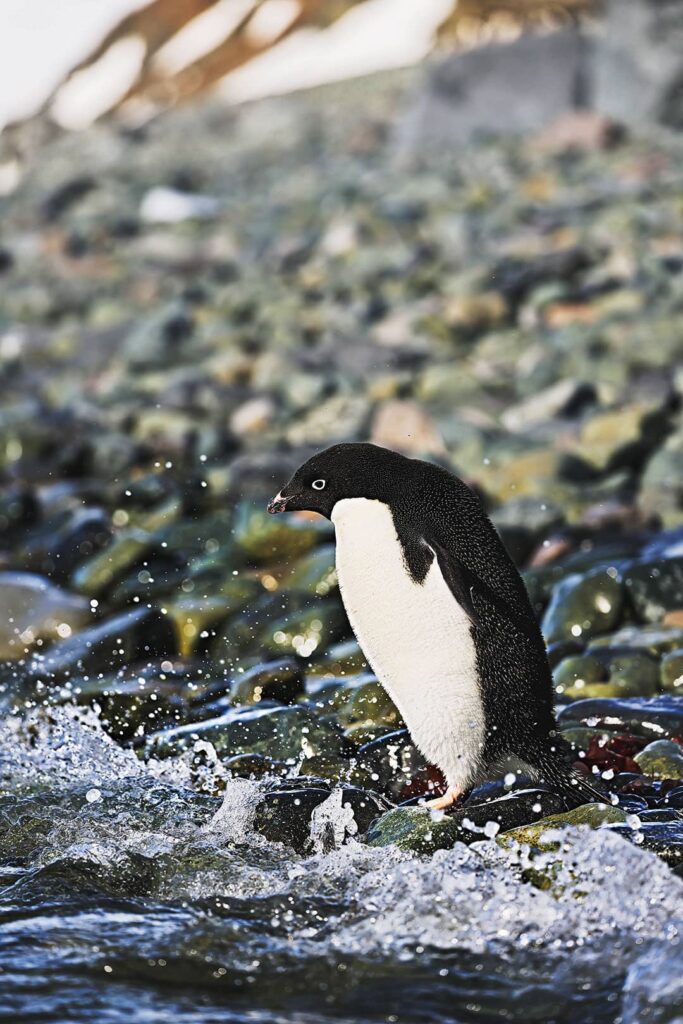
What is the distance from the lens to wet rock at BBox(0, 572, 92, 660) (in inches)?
205

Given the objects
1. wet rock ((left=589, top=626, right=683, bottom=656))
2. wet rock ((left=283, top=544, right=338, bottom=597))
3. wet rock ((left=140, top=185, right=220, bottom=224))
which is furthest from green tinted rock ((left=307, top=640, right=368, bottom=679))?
wet rock ((left=140, top=185, right=220, bottom=224))

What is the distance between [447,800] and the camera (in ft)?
11.3

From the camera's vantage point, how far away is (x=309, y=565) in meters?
5.37

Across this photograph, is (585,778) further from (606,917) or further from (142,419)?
(142,419)

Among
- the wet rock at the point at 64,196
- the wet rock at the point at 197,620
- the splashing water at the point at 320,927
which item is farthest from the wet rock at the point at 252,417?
the wet rock at the point at 64,196

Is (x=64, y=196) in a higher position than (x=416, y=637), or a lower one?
lower

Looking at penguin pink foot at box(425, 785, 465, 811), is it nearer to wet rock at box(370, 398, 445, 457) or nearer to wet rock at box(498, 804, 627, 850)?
wet rock at box(498, 804, 627, 850)

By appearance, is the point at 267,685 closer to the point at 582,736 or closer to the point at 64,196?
the point at 582,736

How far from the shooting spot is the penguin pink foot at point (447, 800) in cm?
342

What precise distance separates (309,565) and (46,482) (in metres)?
2.96

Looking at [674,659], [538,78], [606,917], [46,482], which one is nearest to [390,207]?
[538,78]

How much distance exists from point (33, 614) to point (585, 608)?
2.15 metres

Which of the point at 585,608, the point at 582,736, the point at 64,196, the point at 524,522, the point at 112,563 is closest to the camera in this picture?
the point at 582,736

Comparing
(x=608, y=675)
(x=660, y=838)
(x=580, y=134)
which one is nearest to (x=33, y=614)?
(x=608, y=675)
